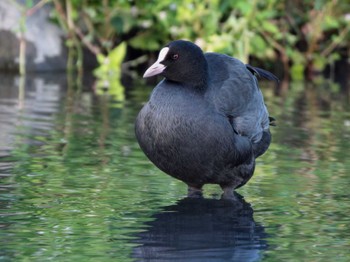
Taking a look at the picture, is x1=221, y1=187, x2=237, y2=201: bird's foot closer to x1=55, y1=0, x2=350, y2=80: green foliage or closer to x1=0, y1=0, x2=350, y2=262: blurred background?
x1=0, y1=0, x2=350, y2=262: blurred background

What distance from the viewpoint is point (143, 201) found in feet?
20.0

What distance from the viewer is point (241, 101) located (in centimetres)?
644

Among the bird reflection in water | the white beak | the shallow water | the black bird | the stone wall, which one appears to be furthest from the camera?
the stone wall

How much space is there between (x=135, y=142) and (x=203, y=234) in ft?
10.9

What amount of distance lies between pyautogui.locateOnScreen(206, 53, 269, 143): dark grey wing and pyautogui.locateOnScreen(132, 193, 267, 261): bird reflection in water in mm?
472

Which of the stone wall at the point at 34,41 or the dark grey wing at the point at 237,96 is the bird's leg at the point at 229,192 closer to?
the dark grey wing at the point at 237,96

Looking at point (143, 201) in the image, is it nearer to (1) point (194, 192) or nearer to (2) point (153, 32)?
(1) point (194, 192)

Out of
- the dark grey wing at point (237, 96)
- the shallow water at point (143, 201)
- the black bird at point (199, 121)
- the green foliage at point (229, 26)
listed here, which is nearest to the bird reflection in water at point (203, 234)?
the shallow water at point (143, 201)

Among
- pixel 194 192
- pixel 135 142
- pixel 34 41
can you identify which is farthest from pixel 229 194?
pixel 34 41

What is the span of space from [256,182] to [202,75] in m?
1.07

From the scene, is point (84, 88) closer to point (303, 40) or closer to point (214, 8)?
point (214, 8)

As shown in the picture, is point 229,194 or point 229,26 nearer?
point 229,194

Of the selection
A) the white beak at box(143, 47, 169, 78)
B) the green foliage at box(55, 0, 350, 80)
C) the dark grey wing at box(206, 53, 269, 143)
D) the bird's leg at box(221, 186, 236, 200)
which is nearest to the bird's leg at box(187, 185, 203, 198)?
the bird's leg at box(221, 186, 236, 200)

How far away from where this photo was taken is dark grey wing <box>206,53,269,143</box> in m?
6.25
